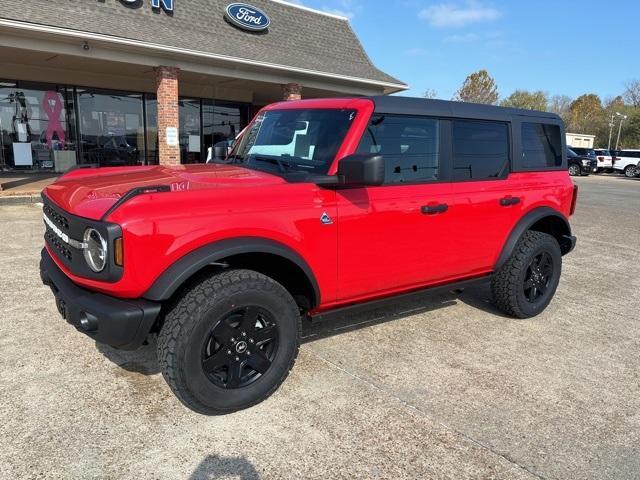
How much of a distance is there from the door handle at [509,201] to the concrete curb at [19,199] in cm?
978

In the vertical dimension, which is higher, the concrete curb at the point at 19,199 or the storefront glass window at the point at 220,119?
the storefront glass window at the point at 220,119

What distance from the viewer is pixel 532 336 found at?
168 inches

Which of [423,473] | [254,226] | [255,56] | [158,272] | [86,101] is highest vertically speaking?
[255,56]

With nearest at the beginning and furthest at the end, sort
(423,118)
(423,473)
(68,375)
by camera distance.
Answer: (423,473)
(68,375)
(423,118)

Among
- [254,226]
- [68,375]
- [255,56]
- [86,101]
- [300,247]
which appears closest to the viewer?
[254,226]

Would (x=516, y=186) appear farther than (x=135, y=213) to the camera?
Yes

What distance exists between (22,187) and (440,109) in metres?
11.3

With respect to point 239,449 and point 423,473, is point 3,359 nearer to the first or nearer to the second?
point 239,449

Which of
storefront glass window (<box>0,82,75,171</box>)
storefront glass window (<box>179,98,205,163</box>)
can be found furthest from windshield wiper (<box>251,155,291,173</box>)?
storefront glass window (<box>179,98,205,163</box>)

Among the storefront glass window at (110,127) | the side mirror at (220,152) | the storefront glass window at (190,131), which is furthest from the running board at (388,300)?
the storefront glass window at (190,131)

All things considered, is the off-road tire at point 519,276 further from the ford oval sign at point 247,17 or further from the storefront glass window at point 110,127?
the storefront glass window at point 110,127

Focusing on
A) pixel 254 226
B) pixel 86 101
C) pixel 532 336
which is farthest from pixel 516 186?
pixel 86 101

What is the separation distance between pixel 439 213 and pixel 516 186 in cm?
103

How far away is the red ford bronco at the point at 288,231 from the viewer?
8.52 feet
